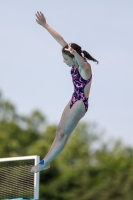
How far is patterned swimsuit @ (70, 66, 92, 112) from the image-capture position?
446 inches

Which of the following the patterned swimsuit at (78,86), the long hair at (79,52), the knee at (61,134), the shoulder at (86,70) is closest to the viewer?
the shoulder at (86,70)

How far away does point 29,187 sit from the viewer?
14.5 meters

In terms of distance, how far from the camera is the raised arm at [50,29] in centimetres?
1136

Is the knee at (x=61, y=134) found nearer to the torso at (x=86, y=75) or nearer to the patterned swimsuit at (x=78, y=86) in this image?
the patterned swimsuit at (x=78, y=86)

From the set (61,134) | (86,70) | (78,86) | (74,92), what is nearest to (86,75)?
(86,70)

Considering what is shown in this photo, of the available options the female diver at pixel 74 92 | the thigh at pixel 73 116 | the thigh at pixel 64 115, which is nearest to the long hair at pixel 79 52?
the female diver at pixel 74 92

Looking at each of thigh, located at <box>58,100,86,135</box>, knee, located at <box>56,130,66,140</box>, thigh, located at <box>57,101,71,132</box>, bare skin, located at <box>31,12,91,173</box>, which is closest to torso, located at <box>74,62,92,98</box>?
bare skin, located at <box>31,12,91,173</box>

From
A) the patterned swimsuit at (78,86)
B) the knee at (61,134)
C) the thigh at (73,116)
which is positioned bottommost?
the knee at (61,134)

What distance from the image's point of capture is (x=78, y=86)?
11391 mm

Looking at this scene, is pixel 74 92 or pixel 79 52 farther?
pixel 74 92

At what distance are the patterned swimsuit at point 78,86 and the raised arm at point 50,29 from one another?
Answer: 0.44 metres

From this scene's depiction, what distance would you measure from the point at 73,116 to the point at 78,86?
0.46 meters

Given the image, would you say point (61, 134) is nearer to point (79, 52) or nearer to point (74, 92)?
point (74, 92)

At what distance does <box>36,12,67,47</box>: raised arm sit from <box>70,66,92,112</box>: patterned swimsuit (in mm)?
442
